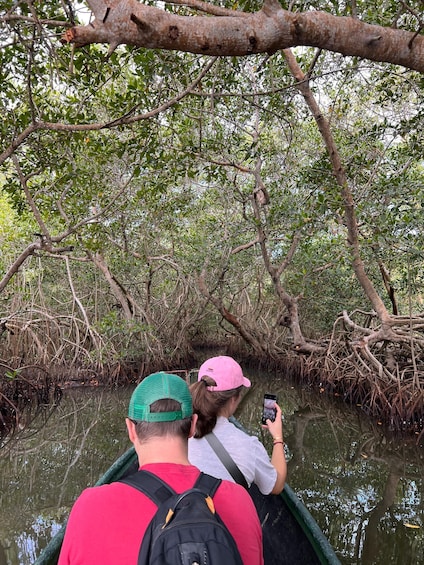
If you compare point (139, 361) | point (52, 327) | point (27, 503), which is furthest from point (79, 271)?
point (27, 503)

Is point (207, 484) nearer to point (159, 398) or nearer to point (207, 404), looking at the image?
point (159, 398)

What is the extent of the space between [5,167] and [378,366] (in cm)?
501

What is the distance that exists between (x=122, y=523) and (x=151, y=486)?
8 centimetres

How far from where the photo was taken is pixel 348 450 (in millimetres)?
4938

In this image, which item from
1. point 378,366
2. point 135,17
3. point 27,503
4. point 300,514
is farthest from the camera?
point 378,366

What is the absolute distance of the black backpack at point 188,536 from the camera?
0.71 m

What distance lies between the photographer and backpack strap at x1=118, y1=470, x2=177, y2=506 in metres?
0.84

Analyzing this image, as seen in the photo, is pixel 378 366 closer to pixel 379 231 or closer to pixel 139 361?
pixel 379 231

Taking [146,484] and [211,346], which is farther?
[211,346]

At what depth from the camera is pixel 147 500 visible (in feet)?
2.74

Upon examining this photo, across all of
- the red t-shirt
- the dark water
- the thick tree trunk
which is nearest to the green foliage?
the thick tree trunk

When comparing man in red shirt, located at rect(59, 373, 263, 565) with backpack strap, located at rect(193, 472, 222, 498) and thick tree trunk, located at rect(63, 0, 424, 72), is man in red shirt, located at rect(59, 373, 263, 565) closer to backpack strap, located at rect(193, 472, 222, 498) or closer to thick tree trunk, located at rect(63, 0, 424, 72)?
backpack strap, located at rect(193, 472, 222, 498)

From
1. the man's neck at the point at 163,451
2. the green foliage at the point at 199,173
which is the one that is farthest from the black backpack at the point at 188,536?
the green foliage at the point at 199,173

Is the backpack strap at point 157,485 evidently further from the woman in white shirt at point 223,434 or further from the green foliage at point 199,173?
the green foliage at point 199,173
